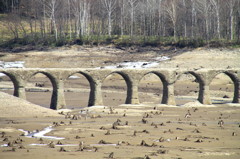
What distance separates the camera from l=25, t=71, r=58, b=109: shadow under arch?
53.6 meters

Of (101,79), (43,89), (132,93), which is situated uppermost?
(101,79)

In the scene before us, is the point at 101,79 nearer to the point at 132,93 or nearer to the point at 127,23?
the point at 132,93

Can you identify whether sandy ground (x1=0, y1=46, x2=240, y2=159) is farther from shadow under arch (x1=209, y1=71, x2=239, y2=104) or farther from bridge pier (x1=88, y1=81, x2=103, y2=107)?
bridge pier (x1=88, y1=81, x2=103, y2=107)

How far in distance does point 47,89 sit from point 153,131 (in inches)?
1227

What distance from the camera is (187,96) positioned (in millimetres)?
64812

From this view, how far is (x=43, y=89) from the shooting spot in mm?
67188

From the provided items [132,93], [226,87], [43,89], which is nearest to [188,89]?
[226,87]

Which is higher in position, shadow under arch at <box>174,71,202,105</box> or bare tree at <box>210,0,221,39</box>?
bare tree at <box>210,0,221,39</box>

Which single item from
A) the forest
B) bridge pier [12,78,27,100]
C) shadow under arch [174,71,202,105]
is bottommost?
A: shadow under arch [174,71,202,105]

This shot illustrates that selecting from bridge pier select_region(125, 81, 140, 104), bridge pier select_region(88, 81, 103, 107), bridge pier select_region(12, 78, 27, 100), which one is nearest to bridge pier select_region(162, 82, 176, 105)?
bridge pier select_region(125, 81, 140, 104)

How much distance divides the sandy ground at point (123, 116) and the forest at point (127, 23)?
417cm

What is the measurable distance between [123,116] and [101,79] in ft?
28.6

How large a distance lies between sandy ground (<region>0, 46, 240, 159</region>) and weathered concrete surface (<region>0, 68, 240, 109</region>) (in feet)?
4.98

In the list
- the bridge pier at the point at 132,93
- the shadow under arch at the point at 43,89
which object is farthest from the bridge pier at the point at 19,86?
the bridge pier at the point at 132,93
